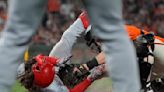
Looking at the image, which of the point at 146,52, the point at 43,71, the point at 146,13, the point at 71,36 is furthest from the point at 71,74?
the point at 146,13

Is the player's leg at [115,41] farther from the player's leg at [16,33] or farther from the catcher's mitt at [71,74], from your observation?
the catcher's mitt at [71,74]

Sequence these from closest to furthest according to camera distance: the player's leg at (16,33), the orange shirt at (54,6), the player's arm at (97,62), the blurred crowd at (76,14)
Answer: the player's leg at (16,33), the player's arm at (97,62), the blurred crowd at (76,14), the orange shirt at (54,6)

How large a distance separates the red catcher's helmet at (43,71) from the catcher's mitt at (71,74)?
306 millimetres

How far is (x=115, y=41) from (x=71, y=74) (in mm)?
2160

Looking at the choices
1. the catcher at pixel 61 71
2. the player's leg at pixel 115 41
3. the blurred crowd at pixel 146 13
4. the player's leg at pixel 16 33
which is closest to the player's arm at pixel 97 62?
the catcher at pixel 61 71

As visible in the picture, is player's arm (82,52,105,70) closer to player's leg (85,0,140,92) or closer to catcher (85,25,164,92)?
catcher (85,25,164,92)

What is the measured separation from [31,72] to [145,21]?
10.2 metres

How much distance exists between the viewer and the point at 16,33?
3.15 m

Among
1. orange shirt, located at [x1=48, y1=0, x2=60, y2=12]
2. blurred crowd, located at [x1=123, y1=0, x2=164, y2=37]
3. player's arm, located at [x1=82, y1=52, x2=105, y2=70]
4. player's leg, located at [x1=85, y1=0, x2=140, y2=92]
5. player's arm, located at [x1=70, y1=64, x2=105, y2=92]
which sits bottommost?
blurred crowd, located at [x1=123, y1=0, x2=164, y2=37]

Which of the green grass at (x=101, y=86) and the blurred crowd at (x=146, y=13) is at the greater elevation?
the green grass at (x=101, y=86)

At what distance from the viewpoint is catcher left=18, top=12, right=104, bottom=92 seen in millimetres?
4883

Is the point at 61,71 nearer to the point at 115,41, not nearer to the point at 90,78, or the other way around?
the point at 90,78

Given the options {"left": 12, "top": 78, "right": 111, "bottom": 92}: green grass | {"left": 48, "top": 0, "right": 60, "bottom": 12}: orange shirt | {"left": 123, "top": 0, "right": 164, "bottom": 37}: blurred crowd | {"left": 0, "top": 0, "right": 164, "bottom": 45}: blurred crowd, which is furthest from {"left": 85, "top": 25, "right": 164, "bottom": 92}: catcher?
{"left": 48, "top": 0, "right": 60, "bottom": 12}: orange shirt

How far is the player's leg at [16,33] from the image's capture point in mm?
3129
